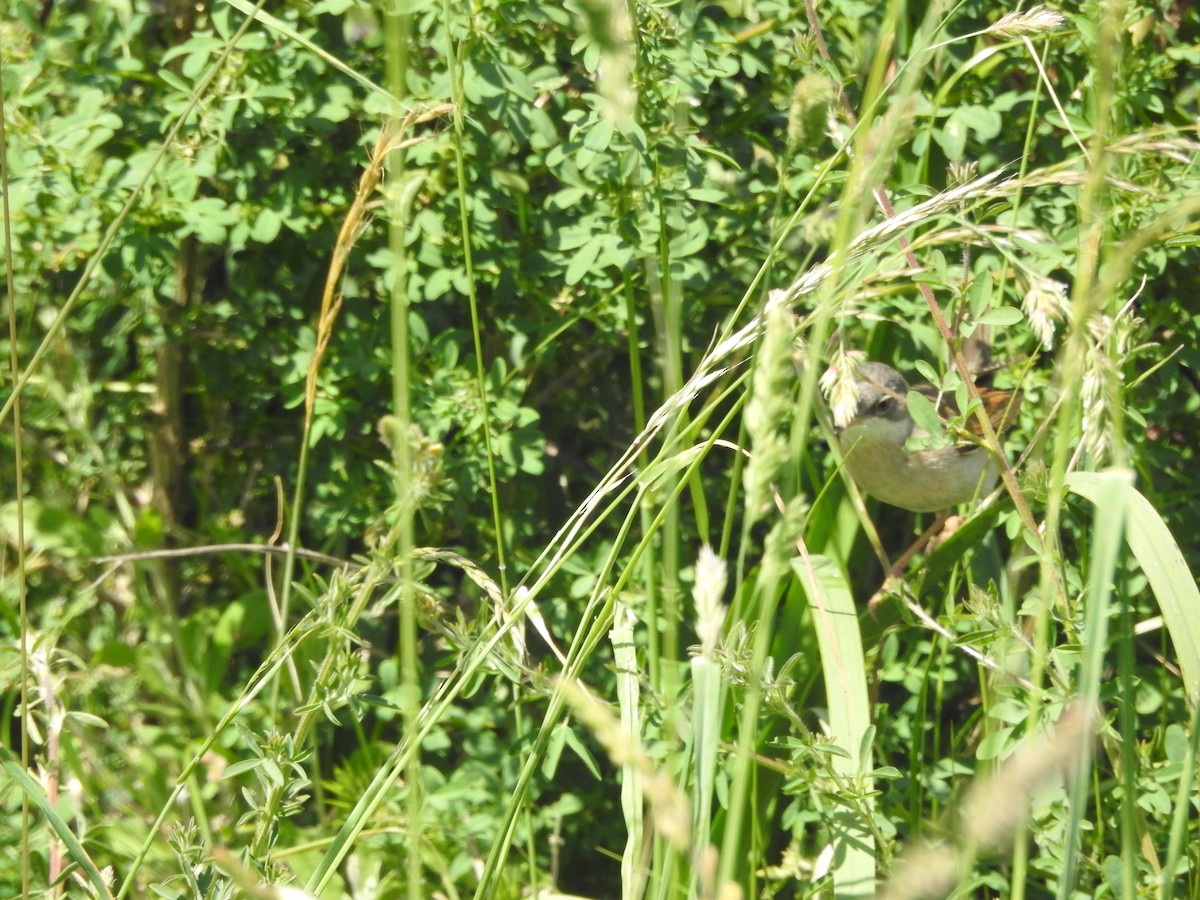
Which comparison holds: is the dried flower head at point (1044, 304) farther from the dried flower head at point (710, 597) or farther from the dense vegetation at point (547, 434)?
the dried flower head at point (710, 597)

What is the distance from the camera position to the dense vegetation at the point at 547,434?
1437 mm

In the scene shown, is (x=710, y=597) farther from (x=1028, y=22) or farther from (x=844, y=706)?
(x=844, y=706)

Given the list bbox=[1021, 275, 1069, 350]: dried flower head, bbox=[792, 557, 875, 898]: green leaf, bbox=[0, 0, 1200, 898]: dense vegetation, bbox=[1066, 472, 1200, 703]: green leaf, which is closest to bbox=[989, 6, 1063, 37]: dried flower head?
bbox=[0, 0, 1200, 898]: dense vegetation

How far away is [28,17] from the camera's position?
235 cm

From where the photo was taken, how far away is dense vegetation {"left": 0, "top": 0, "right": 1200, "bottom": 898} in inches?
56.6

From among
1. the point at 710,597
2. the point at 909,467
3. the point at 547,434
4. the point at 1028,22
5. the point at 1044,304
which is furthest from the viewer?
the point at 547,434

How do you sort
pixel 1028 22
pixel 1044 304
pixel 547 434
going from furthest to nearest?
pixel 547 434 → pixel 1028 22 → pixel 1044 304

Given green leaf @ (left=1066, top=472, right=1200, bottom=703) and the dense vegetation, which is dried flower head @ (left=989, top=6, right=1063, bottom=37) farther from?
green leaf @ (left=1066, top=472, right=1200, bottom=703)

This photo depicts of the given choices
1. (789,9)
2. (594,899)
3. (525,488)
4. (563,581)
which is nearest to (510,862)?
(594,899)

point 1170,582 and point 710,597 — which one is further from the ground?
point 710,597

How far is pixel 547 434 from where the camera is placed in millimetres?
2629

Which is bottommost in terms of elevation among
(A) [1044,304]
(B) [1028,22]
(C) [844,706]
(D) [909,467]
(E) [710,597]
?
(C) [844,706]

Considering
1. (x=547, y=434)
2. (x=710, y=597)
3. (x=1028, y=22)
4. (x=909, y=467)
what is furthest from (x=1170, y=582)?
(x=547, y=434)

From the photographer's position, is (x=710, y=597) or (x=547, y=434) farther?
(x=547, y=434)
